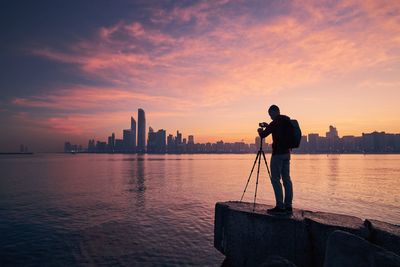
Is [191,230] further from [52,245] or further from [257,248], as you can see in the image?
[257,248]

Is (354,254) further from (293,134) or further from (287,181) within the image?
(293,134)

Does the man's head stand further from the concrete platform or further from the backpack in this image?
the concrete platform

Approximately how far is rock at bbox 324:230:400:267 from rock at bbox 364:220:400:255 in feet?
3.67

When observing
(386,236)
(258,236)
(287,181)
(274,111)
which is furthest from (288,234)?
(274,111)

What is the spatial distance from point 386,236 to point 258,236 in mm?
2642

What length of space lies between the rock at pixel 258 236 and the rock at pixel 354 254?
158 centimetres

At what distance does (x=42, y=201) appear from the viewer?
21094 mm

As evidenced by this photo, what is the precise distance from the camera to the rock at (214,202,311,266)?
6062mm

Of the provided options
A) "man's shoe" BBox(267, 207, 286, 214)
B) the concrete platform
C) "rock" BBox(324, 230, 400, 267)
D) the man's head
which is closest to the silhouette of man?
"man's shoe" BBox(267, 207, 286, 214)

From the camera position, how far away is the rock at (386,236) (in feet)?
17.1

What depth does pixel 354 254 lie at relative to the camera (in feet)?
14.0

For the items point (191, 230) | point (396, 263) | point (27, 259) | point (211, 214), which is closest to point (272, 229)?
point (396, 263)

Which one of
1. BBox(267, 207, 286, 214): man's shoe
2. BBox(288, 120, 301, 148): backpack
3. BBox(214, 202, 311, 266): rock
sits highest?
BBox(288, 120, 301, 148): backpack

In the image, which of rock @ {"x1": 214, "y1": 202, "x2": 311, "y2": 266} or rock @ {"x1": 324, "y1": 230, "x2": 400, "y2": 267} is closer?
rock @ {"x1": 324, "y1": 230, "x2": 400, "y2": 267}
